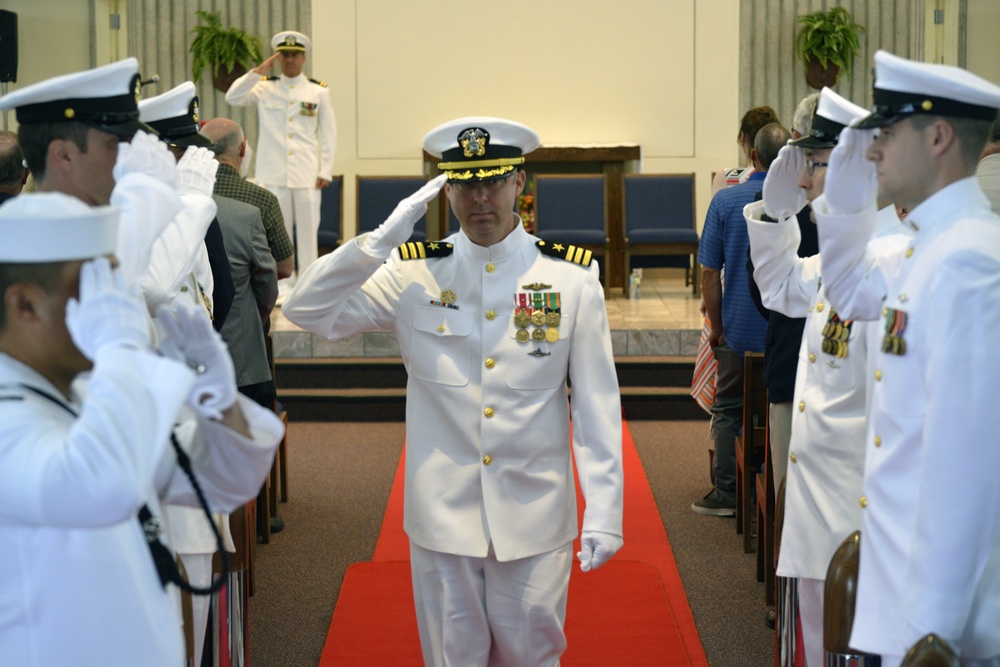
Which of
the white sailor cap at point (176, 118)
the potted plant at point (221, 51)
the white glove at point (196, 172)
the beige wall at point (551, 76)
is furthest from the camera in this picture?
the beige wall at point (551, 76)

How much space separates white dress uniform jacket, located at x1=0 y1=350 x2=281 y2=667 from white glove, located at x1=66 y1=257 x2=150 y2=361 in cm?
3

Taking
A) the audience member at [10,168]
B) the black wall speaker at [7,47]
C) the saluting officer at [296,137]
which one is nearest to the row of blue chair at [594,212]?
the saluting officer at [296,137]

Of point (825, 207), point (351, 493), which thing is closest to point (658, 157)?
point (351, 493)

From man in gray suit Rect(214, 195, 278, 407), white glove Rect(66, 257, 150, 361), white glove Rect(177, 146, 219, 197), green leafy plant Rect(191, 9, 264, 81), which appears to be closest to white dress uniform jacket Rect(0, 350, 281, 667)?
white glove Rect(66, 257, 150, 361)

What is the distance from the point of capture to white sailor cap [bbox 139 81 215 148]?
2.56 meters

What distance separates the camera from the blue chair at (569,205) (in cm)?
962

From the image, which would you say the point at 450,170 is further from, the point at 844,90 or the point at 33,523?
the point at 844,90

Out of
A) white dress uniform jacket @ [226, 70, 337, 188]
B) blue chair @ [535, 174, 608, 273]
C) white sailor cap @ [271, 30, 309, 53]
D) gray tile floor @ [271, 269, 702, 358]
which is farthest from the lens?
blue chair @ [535, 174, 608, 273]

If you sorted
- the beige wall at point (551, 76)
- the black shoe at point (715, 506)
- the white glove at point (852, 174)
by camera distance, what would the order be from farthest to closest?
1. the beige wall at point (551, 76)
2. the black shoe at point (715, 506)
3. the white glove at point (852, 174)

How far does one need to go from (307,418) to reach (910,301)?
18.3ft

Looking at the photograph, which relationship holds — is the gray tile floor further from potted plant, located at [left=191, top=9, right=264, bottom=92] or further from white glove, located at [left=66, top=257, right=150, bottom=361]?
white glove, located at [left=66, top=257, right=150, bottom=361]

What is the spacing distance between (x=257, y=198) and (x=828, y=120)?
8.59 ft

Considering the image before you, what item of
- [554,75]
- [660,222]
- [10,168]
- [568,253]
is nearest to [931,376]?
[568,253]

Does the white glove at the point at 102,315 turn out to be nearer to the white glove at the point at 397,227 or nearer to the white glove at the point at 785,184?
the white glove at the point at 397,227
